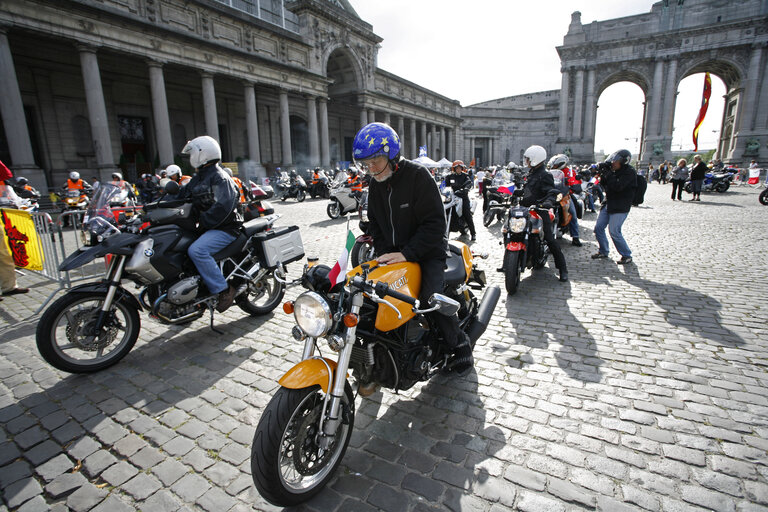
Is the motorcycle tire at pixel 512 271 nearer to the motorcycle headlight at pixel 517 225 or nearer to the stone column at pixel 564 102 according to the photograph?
the motorcycle headlight at pixel 517 225

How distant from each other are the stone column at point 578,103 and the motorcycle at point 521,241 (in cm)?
5669

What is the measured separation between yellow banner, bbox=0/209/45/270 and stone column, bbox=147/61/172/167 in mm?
16736

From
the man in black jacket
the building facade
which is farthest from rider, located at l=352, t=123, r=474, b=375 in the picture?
the building facade

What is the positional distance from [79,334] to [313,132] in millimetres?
31439

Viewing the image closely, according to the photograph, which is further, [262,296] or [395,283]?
[262,296]

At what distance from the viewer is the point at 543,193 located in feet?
20.6

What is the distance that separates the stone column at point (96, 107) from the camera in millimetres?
17703

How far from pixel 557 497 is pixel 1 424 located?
155 inches

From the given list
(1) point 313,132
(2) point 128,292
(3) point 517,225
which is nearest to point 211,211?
(2) point 128,292

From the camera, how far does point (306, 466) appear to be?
214cm

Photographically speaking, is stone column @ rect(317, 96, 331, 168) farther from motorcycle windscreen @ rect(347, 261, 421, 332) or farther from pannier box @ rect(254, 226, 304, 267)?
motorcycle windscreen @ rect(347, 261, 421, 332)

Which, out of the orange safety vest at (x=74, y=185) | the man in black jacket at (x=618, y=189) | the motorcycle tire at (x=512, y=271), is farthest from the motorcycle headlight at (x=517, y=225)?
the orange safety vest at (x=74, y=185)

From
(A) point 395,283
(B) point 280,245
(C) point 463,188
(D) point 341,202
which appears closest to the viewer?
(A) point 395,283

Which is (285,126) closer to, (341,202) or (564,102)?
(341,202)
